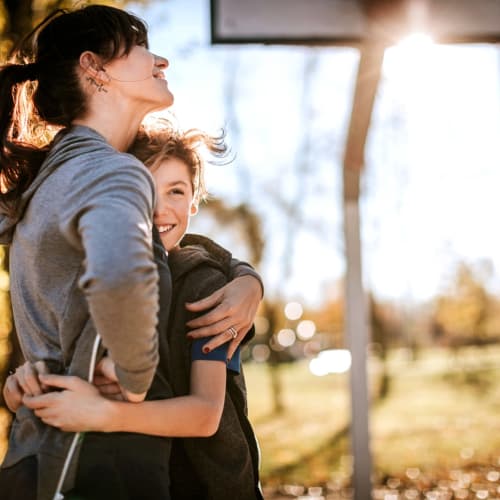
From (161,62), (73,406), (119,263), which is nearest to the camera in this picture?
(119,263)

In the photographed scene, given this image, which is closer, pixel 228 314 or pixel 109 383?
pixel 109 383

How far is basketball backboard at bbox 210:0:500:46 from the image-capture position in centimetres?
378

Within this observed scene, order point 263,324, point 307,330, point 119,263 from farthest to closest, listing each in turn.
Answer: point 307,330
point 263,324
point 119,263

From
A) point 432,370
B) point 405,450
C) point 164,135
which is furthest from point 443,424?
point 164,135

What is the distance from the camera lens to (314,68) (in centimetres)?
1245

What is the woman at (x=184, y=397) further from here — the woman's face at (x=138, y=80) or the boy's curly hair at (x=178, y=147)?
the woman's face at (x=138, y=80)

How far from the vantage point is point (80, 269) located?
4.53ft

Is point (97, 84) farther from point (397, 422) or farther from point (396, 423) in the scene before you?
point (397, 422)

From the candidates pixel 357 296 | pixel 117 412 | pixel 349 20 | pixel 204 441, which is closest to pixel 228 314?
pixel 204 441

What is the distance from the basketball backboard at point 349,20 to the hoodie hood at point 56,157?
2.35m

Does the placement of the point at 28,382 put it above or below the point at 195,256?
below

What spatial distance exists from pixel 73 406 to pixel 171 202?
64cm

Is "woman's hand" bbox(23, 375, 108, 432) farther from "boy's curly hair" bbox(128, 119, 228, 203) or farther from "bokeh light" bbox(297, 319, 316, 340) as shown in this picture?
"bokeh light" bbox(297, 319, 316, 340)

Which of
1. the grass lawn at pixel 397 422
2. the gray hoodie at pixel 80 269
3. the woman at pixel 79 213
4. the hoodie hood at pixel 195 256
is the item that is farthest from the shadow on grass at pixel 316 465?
the gray hoodie at pixel 80 269
